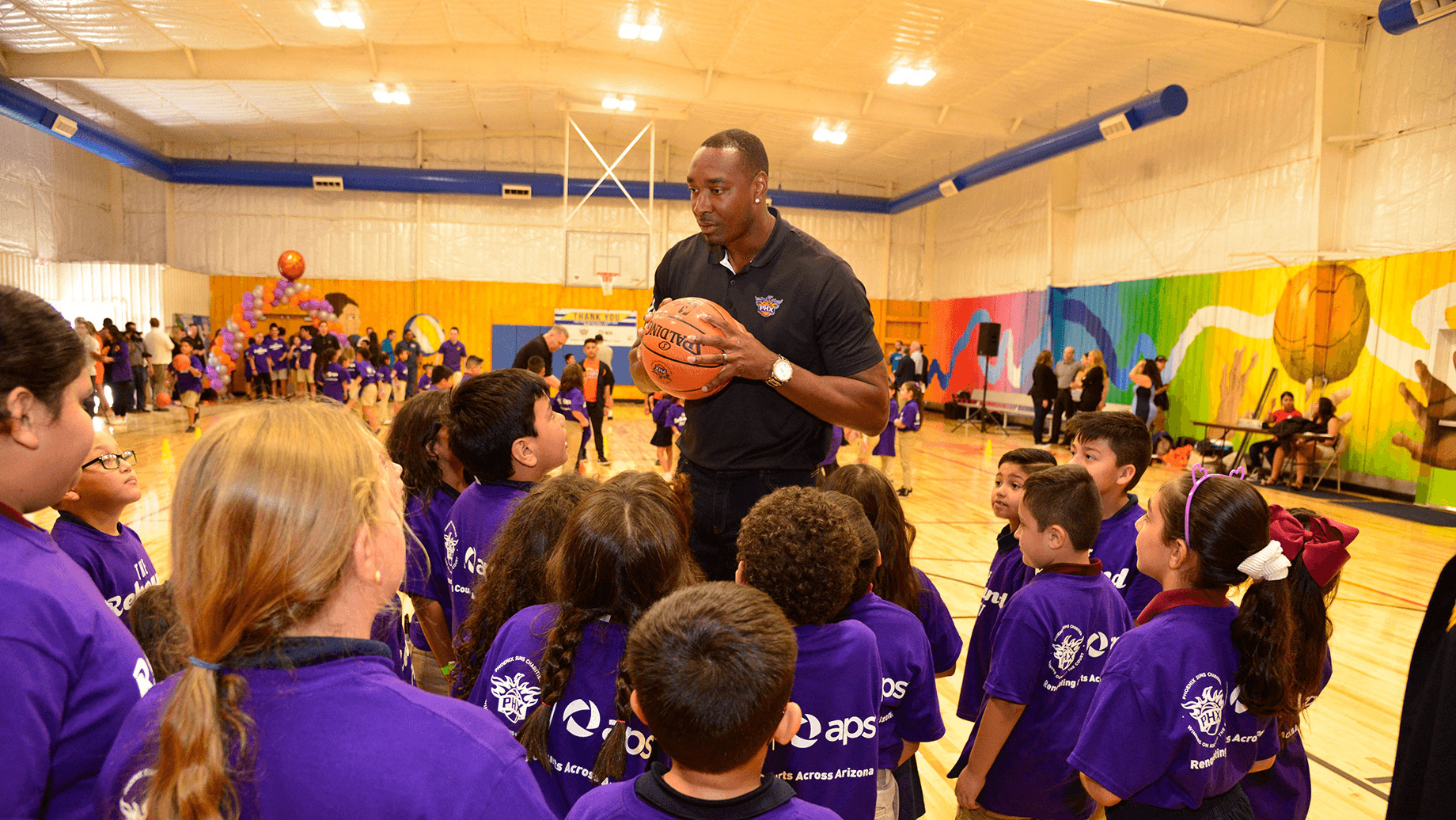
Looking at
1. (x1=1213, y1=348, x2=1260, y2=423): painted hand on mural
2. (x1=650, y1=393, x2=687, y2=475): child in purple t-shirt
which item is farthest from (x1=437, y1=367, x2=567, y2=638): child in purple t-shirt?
(x1=1213, y1=348, x2=1260, y2=423): painted hand on mural

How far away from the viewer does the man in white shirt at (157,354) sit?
15.3 meters

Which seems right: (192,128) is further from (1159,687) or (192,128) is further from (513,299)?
(1159,687)

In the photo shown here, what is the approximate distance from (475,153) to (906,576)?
1856 centimetres

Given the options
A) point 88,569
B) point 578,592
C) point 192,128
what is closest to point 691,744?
point 578,592

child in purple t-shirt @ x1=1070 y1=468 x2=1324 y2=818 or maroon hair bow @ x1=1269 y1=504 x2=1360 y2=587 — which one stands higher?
maroon hair bow @ x1=1269 y1=504 x2=1360 y2=587

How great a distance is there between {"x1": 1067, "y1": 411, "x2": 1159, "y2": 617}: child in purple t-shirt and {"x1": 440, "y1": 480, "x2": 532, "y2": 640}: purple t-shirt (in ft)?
5.96

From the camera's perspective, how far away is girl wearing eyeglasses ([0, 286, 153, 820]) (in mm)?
972

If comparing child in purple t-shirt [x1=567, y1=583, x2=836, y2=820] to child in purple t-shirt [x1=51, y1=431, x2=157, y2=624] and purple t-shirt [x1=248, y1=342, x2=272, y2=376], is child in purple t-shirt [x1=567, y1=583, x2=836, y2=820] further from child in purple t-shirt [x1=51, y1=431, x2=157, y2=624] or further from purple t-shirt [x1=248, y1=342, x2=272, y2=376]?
purple t-shirt [x1=248, y1=342, x2=272, y2=376]

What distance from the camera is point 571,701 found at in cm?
158

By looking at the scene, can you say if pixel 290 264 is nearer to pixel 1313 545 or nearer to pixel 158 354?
pixel 158 354

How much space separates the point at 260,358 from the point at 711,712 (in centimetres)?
1701

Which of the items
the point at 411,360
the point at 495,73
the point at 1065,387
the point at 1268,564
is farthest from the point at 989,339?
the point at 1268,564

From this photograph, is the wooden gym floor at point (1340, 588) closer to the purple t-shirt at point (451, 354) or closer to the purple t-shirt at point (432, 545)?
the purple t-shirt at point (432, 545)

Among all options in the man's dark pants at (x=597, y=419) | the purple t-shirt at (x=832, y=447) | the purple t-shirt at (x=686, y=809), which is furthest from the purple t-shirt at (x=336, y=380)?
the purple t-shirt at (x=686, y=809)
